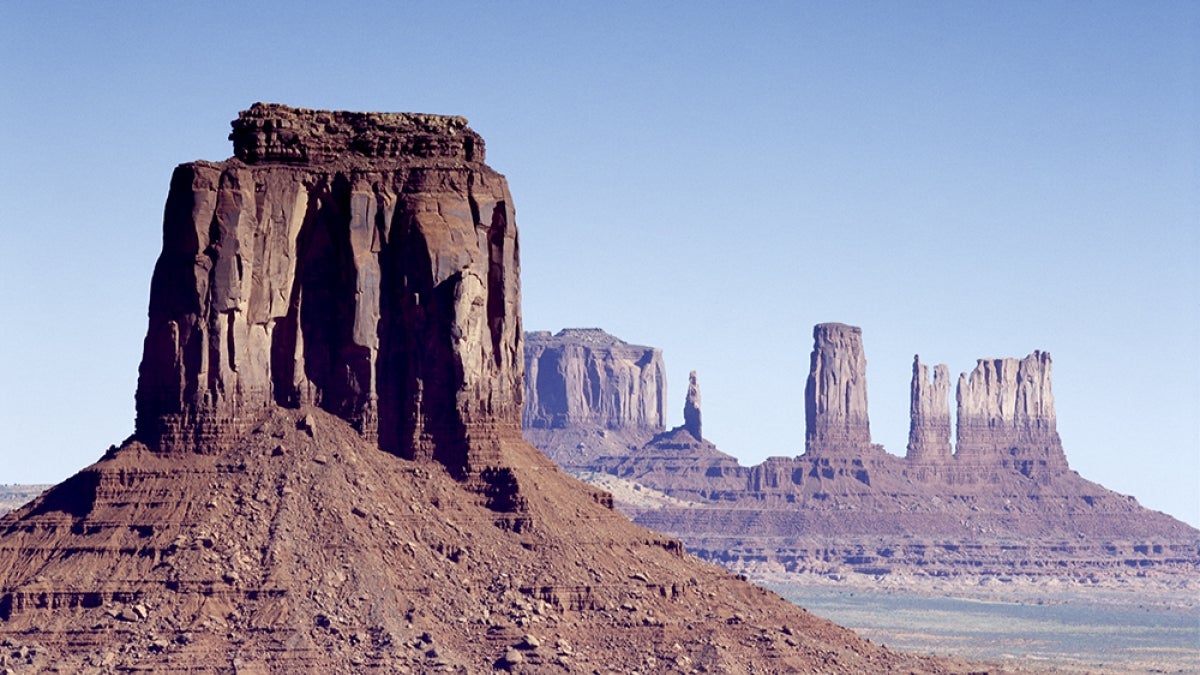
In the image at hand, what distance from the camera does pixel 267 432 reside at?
127 meters

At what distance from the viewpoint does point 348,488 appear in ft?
410

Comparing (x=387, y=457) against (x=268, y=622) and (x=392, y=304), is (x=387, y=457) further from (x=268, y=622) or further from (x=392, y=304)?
(x=268, y=622)

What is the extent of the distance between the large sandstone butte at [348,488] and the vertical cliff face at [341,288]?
0.09 m

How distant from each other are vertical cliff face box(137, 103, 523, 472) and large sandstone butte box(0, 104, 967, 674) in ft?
0.31

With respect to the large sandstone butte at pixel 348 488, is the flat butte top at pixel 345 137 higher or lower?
higher

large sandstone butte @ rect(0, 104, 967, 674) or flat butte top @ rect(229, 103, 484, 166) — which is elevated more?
flat butte top @ rect(229, 103, 484, 166)

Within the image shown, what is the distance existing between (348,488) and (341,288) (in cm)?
787

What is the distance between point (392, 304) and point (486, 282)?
3.35 m

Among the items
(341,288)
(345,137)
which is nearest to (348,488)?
(341,288)

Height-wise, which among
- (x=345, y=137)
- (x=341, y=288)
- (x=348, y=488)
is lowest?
(x=348, y=488)

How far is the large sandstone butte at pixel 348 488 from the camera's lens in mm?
118562

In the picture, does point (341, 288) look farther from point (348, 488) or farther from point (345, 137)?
point (348, 488)

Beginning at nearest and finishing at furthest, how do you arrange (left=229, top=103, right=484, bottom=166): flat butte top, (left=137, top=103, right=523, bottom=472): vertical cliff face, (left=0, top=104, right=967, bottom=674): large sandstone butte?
(left=0, top=104, right=967, bottom=674): large sandstone butte, (left=137, top=103, right=523, bottom=472): vertical cliff face, (left=229, top=103, right=484, bottom=166): flat butte top

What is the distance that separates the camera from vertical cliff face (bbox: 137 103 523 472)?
126m
